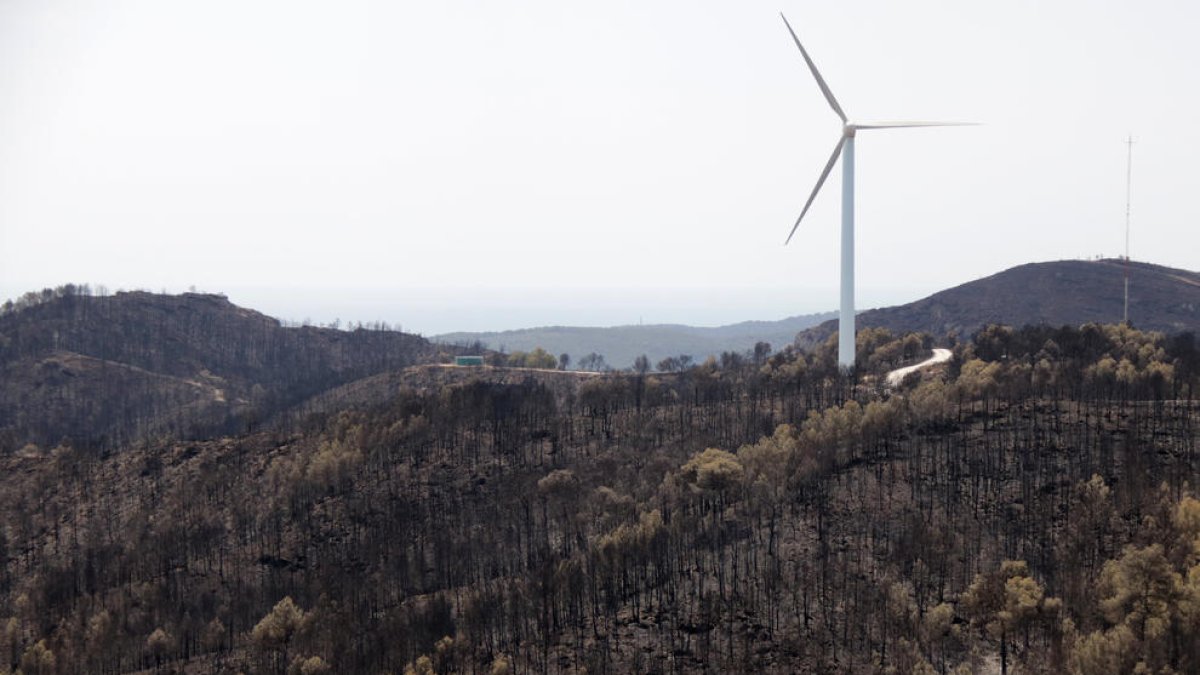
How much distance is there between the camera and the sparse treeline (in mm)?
97438

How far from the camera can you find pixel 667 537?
12456 cm

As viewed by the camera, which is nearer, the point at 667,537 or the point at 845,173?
the point at 667,537

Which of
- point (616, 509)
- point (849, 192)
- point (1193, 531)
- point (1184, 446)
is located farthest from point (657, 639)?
point (849, 192)

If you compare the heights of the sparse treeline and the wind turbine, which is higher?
the wind turbine

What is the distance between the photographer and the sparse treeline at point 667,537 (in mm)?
97438

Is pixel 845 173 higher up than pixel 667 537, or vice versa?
pixel 845 173

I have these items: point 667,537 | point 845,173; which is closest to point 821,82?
point 845,173

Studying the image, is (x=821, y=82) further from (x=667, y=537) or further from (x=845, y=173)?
(x=667, y=537)

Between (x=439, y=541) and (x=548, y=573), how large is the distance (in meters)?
31.6

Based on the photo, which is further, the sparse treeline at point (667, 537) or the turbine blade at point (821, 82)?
A: the turbine blade at point (821, 82)

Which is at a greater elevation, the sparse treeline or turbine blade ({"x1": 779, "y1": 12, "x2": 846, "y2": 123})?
turbine blade ({"x1": 779, "y1": 12, "x2": 846, "y2": 123})

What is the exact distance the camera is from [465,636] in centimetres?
10869

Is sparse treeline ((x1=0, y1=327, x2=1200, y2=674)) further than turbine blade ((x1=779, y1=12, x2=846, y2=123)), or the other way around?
turbine blade ((x1=779, y1=12, x2=846, y2=123))

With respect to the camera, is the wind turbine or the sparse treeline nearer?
the sparse treeline
